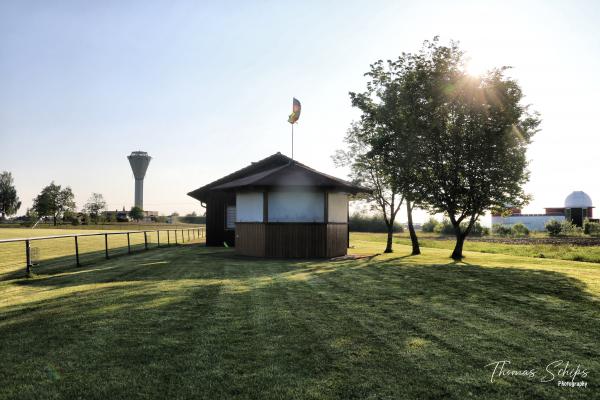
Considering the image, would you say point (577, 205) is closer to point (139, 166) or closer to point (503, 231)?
point (503, 231)

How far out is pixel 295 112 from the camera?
74.6ft

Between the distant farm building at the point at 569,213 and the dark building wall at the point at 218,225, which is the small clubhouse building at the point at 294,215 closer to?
the dark building wall at the point at 218,225

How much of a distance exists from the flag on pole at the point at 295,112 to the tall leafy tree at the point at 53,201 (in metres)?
86.0

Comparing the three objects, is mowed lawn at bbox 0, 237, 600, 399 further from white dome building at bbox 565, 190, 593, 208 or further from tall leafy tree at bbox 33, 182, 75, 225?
tall leafy tree at bbox 33, 182, 75, 225

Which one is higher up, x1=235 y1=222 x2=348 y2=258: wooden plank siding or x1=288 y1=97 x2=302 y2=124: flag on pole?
x1=288 y1=97 x2=302 y2=124: flag on pole

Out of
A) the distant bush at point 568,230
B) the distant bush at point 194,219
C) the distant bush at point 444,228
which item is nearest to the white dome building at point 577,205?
the distant bush at point 568,230

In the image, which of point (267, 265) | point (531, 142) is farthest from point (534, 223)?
point (267, 265)

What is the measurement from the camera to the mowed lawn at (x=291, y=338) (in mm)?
4395

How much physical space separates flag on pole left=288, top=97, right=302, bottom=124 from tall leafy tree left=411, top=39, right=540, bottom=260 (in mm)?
6349

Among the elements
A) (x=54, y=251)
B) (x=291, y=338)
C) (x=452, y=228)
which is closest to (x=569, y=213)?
(x=452, y=228)

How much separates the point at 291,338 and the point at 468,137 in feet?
54.3

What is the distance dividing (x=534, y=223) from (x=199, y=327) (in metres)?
85.3

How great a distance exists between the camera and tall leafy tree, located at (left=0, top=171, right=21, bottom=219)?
126 metres

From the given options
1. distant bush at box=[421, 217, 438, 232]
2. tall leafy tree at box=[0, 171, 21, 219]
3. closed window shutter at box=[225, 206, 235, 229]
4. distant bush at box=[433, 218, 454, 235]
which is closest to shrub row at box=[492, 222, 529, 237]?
distant bush at box=[433, 218, 454, 235]
